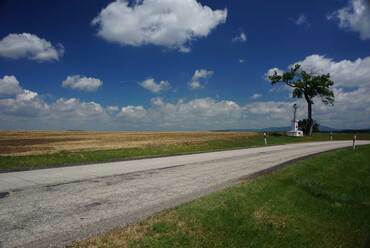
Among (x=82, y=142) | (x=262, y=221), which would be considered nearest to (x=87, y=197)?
(x=262, y=221)

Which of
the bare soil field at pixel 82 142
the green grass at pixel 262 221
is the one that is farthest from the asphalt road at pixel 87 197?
the bare soil field at pixel 82 142

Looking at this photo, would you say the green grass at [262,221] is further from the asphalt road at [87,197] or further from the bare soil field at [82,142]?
the bare soil field at [82,142]

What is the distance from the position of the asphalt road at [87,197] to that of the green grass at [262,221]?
708 millimetres

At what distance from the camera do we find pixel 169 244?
5.83m

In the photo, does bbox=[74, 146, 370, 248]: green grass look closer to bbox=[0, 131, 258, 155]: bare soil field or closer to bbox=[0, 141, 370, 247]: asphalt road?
bbox=[0, 141, 370, 247]: asphalt road

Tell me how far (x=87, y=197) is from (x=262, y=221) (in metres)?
4.49

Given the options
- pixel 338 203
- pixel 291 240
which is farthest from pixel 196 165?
pixel 291 240

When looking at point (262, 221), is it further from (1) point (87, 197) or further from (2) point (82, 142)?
(2) point (82, 142)

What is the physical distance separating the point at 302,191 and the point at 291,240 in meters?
4.44

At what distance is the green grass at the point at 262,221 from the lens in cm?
612

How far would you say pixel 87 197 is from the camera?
357 inches

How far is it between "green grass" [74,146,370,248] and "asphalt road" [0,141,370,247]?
0.71 meters

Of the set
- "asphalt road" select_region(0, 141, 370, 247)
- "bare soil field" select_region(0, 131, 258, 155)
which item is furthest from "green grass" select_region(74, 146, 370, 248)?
"bare soil field" select_region(0, 131, 258, 155)

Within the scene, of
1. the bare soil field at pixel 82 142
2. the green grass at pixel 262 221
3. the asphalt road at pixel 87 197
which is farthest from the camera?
the bare soil field at pixel 82 142
